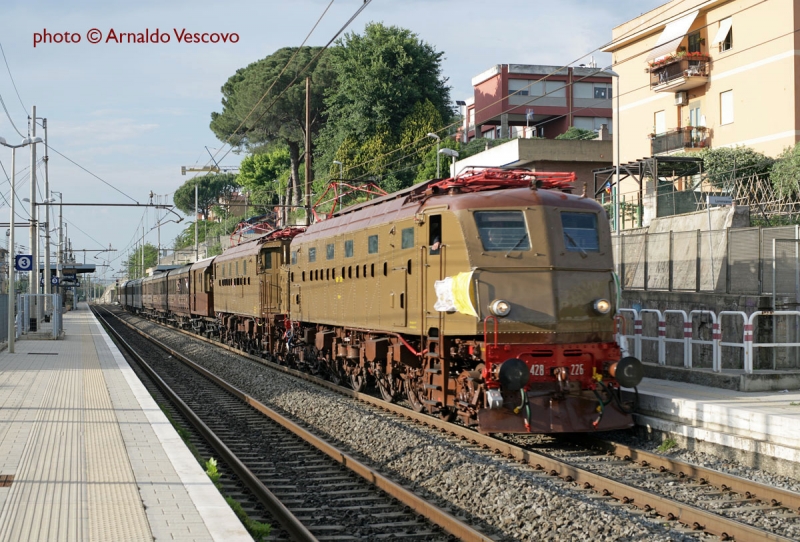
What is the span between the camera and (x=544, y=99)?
65562mm

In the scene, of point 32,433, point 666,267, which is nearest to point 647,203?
point 666,267

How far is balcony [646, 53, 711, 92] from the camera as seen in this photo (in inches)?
1355

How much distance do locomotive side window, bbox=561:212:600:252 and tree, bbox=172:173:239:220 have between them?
98356mm

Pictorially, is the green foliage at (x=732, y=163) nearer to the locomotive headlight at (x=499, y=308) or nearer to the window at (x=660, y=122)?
the window at (x=660, y=122)

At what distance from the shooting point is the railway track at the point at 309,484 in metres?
7.96

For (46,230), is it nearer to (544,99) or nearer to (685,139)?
(685,139)

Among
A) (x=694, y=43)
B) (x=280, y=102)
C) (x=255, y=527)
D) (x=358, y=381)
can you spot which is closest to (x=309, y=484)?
(x=255, y=527)

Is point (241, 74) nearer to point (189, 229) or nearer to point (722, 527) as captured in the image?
point (189, 229)

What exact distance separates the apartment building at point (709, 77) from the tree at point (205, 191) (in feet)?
247

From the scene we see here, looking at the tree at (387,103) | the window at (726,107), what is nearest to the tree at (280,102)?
the tree at (387,103)

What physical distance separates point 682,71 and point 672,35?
1721 mm

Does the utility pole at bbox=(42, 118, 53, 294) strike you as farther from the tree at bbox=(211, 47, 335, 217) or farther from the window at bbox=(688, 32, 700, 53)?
the window at bbox=(688, 32, 700, 53)

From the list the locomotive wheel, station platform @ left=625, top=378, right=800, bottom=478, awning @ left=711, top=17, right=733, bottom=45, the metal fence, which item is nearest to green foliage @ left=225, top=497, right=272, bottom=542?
station platform @ left=625, top=378, right=800, bottom=478

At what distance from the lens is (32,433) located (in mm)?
11688
